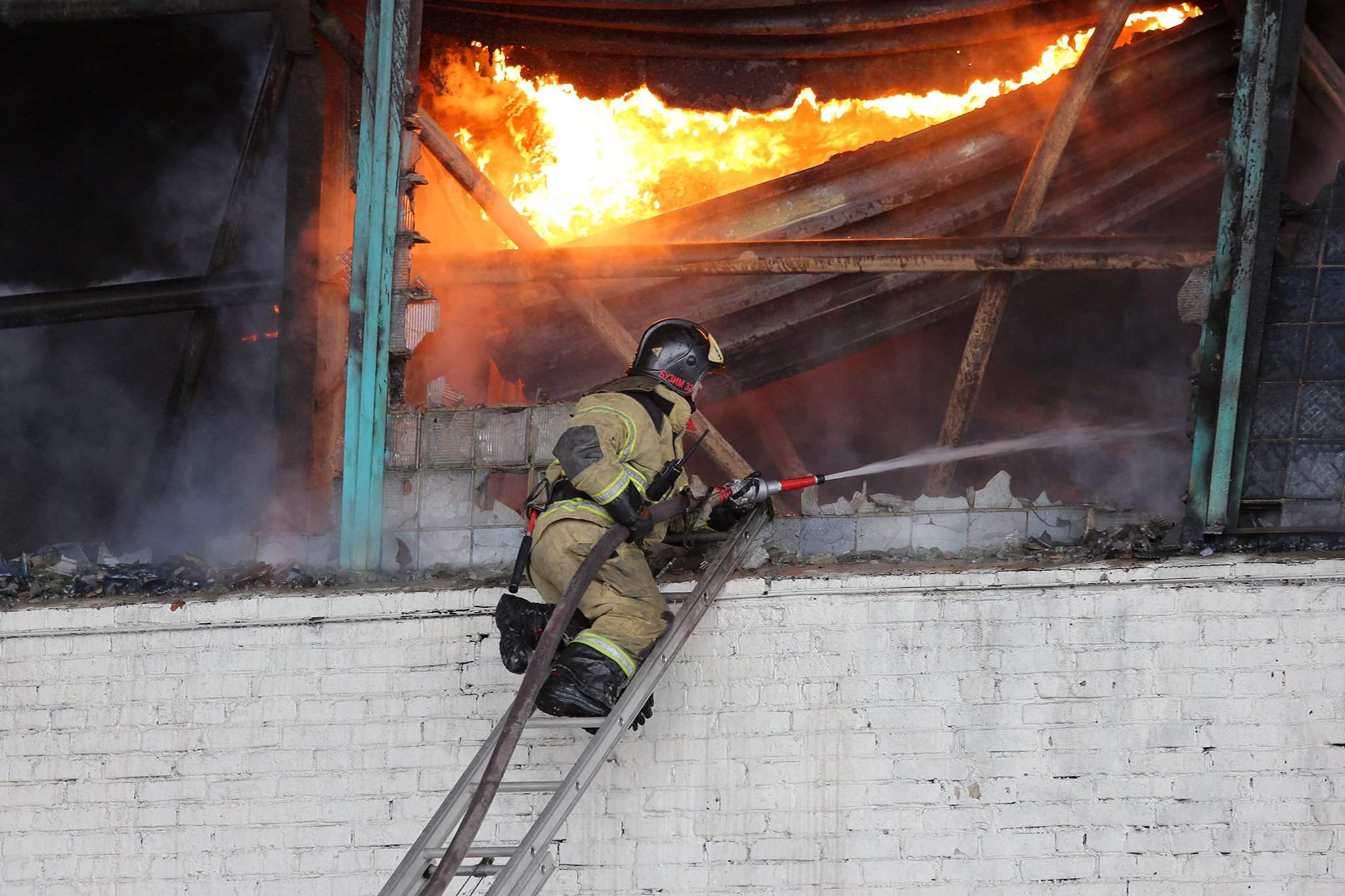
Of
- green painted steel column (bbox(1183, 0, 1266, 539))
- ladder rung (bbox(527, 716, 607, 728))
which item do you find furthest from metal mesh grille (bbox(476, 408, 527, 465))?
green painted steel column (bbox(1183, 0, 1266, 539))

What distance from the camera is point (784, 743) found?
5.72m

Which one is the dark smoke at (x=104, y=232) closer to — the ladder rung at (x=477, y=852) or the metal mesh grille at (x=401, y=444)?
the metal mesh grille at (x=401, y=444)

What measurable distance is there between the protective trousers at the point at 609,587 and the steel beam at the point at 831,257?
5.93ft

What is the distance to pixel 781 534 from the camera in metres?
6.52

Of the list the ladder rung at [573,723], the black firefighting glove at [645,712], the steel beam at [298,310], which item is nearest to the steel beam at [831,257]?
the steel beam at [298,310]

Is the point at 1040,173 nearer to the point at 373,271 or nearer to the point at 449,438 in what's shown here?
the point at 449,438

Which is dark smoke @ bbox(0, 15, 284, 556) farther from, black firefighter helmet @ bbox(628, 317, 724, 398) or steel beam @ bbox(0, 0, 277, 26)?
black firefighter helmet @ bbox(628, 317, 724, 398)

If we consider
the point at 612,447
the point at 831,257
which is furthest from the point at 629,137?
the point at 612,447

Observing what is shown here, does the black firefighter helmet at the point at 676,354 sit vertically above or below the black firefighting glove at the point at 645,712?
above

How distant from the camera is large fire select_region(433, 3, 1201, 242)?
8039 millimetres

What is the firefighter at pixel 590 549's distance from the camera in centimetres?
512

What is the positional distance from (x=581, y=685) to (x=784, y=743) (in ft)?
3.54

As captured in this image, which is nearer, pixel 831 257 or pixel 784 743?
pixel 784 743

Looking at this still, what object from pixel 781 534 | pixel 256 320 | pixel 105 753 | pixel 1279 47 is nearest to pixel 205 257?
pixel 256 320
